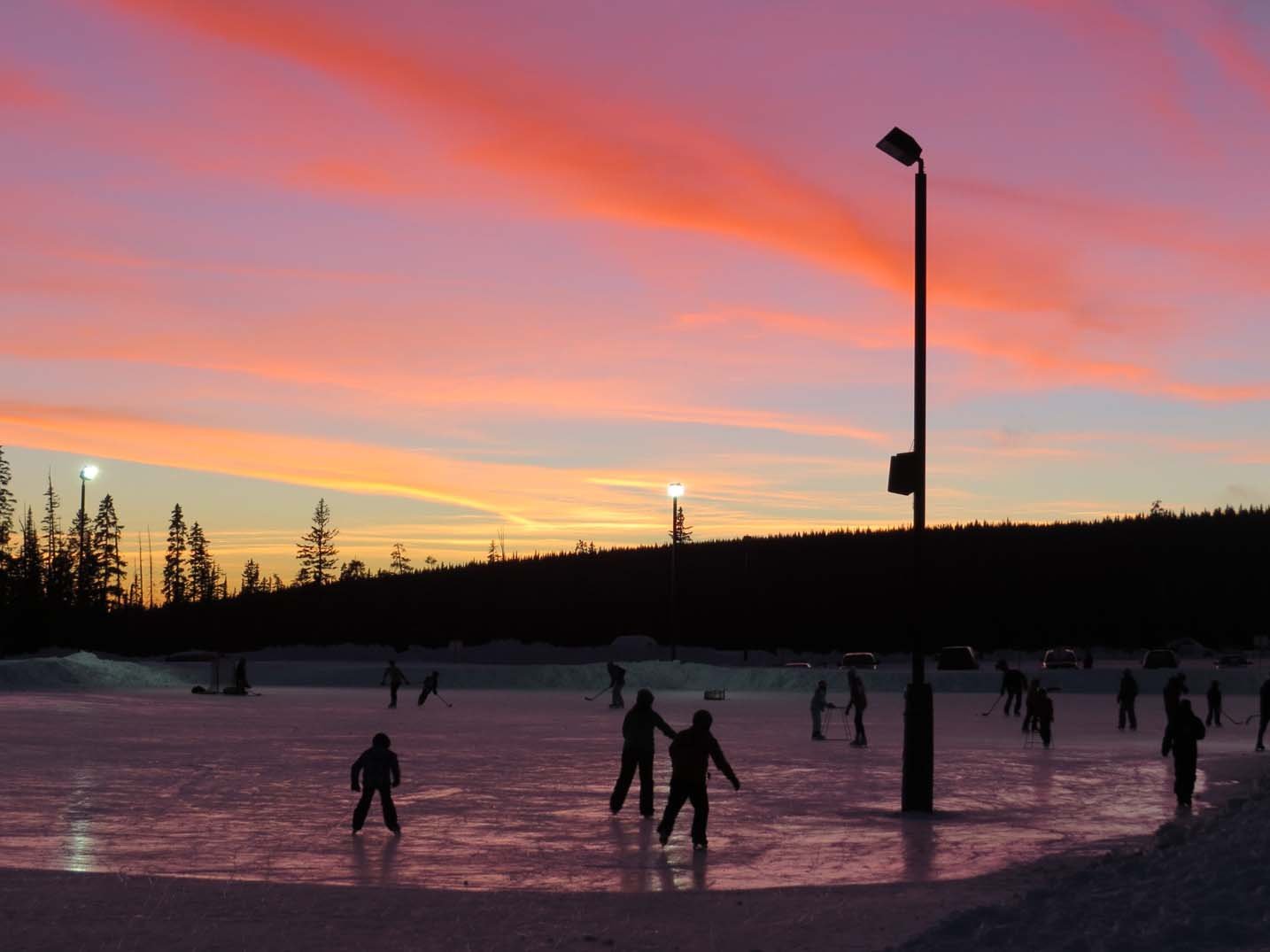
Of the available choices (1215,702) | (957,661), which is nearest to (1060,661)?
(957,661)

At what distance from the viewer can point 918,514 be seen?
763 inches

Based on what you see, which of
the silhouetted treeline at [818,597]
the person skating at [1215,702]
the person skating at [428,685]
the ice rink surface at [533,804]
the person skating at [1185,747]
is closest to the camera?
the ice rink surface at [533,804]

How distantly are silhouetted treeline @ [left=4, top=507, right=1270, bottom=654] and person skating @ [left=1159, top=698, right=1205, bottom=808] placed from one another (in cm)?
10466

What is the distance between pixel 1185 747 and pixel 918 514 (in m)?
4.23

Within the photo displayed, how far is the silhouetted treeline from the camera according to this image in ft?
458

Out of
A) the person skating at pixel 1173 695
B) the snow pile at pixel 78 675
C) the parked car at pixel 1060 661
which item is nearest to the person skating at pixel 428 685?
the snow pile at pixel 78 675

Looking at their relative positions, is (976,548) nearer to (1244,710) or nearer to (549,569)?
(549,569)

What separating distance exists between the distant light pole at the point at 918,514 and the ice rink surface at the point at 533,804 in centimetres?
50

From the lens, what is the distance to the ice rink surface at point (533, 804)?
46.0 ft

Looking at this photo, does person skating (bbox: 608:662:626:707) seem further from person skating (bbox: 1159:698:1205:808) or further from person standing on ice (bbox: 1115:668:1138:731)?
person skating (bbox: 1159:698:1205:808)

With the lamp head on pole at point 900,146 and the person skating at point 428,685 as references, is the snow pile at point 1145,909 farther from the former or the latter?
the person skating at point 428,685

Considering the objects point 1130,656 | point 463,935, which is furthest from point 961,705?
point 1130,656

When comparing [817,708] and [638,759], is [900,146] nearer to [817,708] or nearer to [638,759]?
[638,759]

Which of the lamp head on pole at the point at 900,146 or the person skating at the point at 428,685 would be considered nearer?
the lamp head on pole at the point at 900,146
